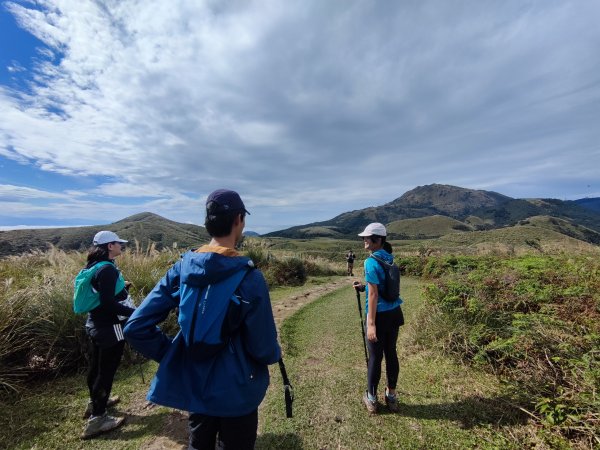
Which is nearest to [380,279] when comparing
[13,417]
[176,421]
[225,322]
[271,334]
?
[271,334]

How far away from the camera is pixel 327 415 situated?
3812 mm

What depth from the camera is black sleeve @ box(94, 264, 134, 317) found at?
11.3 feet

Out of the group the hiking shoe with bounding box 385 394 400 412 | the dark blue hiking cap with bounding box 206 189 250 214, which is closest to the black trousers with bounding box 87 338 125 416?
the dark blue hiking cap with bounding box 206 189 250 214

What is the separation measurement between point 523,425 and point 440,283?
11.0ft

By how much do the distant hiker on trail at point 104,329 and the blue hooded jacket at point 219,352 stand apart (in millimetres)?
1725

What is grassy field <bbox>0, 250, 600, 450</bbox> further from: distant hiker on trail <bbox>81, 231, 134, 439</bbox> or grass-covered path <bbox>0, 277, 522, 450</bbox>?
distant hiker on trail <bbox>81, 231, 134, 439</bbox>

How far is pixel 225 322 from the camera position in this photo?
189cm

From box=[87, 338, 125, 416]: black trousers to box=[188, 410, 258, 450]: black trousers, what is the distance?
6.78 ft

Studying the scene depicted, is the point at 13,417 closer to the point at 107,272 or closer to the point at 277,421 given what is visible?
the point at 107,272

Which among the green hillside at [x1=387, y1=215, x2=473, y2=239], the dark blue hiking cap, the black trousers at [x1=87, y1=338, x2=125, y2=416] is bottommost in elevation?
the black trousers at [x1=87, y1=338, x2=125, y2=416]

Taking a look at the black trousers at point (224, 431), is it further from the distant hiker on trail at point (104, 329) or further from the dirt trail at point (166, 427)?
the distant hiker on trail at point (104, 329)

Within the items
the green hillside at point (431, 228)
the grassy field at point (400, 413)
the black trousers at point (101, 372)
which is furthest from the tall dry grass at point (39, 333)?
the green hillside at point (431, 228)

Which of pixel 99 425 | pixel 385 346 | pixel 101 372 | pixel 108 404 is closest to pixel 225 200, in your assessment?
pixel 385 346

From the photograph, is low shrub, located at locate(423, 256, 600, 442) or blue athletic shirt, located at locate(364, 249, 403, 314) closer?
low shrub, located at locate(423, 256, 600, 442)
